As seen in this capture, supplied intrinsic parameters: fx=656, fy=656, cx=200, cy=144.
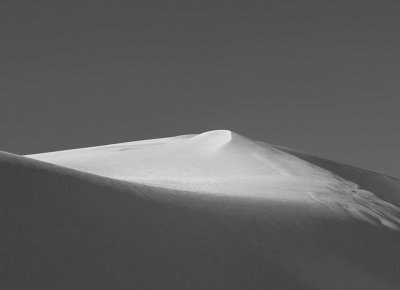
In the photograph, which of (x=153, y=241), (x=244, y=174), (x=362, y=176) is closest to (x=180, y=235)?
(x=153, y=241)

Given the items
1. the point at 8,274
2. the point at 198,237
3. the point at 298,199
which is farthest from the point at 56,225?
the point at 298,199

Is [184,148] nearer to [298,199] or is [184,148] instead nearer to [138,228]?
[298,199]

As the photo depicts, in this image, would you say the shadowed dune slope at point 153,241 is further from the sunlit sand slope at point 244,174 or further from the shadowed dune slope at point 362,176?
the shadowed dune slope at point 362,176

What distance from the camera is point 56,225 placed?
217 inches

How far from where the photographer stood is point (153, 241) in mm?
6156

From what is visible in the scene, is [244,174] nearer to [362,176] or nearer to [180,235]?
[362,176]

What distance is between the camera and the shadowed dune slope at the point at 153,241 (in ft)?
17.0

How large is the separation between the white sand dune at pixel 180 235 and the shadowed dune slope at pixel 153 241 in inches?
0.5

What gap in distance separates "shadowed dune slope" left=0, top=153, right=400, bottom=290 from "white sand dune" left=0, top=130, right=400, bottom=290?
0.04ft

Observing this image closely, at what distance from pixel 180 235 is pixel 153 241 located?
0.49m

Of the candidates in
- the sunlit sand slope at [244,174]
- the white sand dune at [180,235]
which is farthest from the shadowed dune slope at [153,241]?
the sunlit sand slope at [244,174]

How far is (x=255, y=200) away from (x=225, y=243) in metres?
2.10

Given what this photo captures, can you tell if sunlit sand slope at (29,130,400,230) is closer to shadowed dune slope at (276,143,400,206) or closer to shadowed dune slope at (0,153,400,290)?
shadowed dune slope at (276,143,400,206)

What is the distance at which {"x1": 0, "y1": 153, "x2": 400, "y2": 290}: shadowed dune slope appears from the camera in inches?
205
